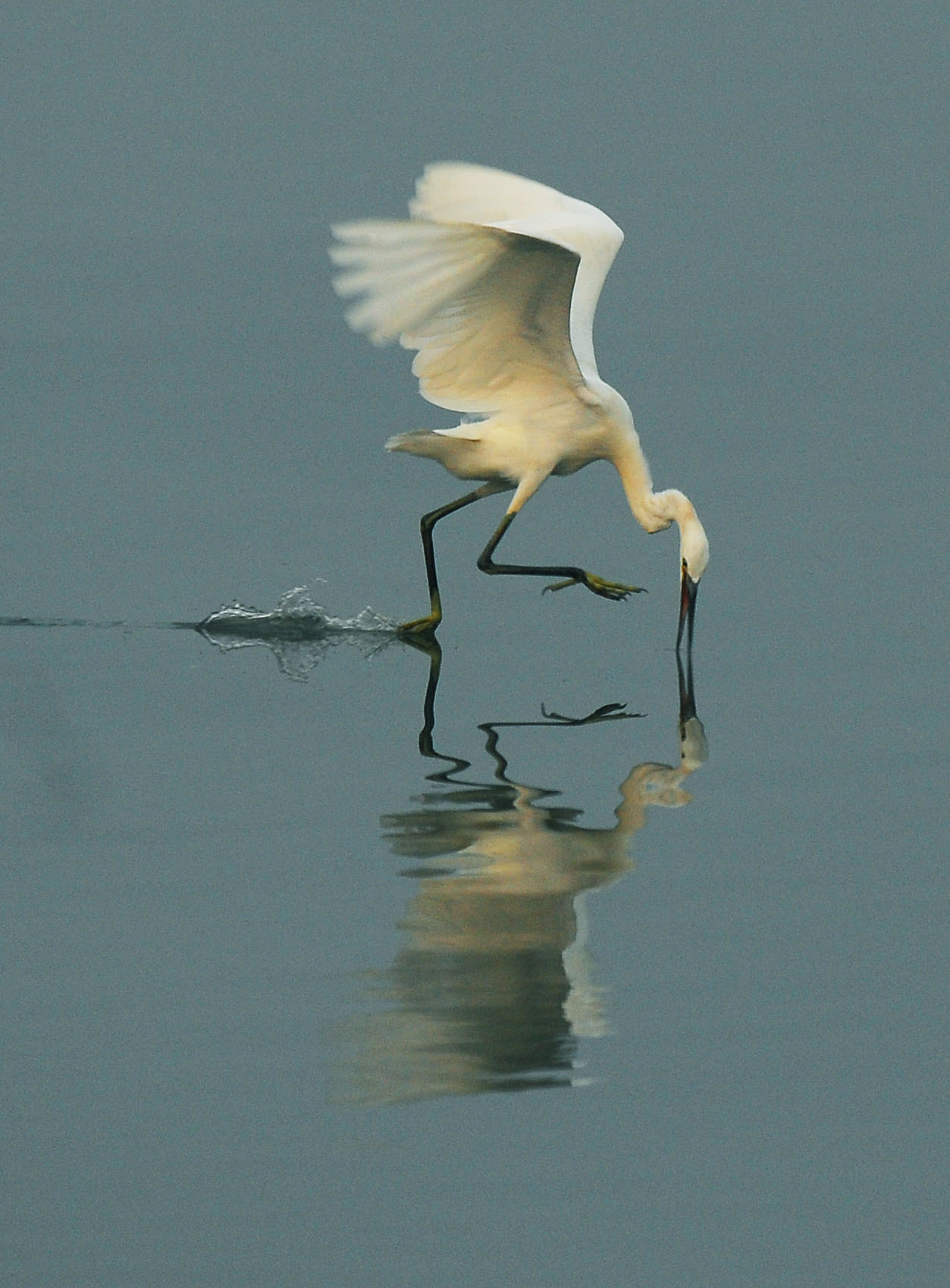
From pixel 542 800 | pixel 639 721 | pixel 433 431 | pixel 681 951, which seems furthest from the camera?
pixel 433 431

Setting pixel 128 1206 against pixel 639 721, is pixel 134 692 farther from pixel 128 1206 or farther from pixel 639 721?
pixel 128 1206

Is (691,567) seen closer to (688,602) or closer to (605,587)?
(688,602)

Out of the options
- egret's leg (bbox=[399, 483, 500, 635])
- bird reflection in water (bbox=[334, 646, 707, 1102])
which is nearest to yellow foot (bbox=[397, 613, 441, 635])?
egret's leg (bbox=[399, 483, 500, 635])

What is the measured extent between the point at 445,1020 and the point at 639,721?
14.3ft

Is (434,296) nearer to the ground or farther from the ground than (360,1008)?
farther from the ground

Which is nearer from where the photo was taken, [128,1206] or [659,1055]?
[128,1206]

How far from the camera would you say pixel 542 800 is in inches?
309

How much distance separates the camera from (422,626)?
12.0 meters

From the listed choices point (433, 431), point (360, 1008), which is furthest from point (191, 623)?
point (360, 1008)

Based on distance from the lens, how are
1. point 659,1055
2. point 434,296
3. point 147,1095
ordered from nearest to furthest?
1. point 147,1095
2. point 659,1055
3. point 434,296

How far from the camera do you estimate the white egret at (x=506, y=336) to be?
10.1m

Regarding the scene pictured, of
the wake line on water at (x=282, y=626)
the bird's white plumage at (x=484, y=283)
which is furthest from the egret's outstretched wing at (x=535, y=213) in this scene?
the wake line on water at (x=282, y=626)

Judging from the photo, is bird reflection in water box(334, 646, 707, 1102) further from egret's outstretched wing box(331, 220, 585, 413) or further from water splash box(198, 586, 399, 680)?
water splash box(198, 586, 399, 680)

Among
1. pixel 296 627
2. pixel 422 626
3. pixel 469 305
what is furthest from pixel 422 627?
pixel 469 305
